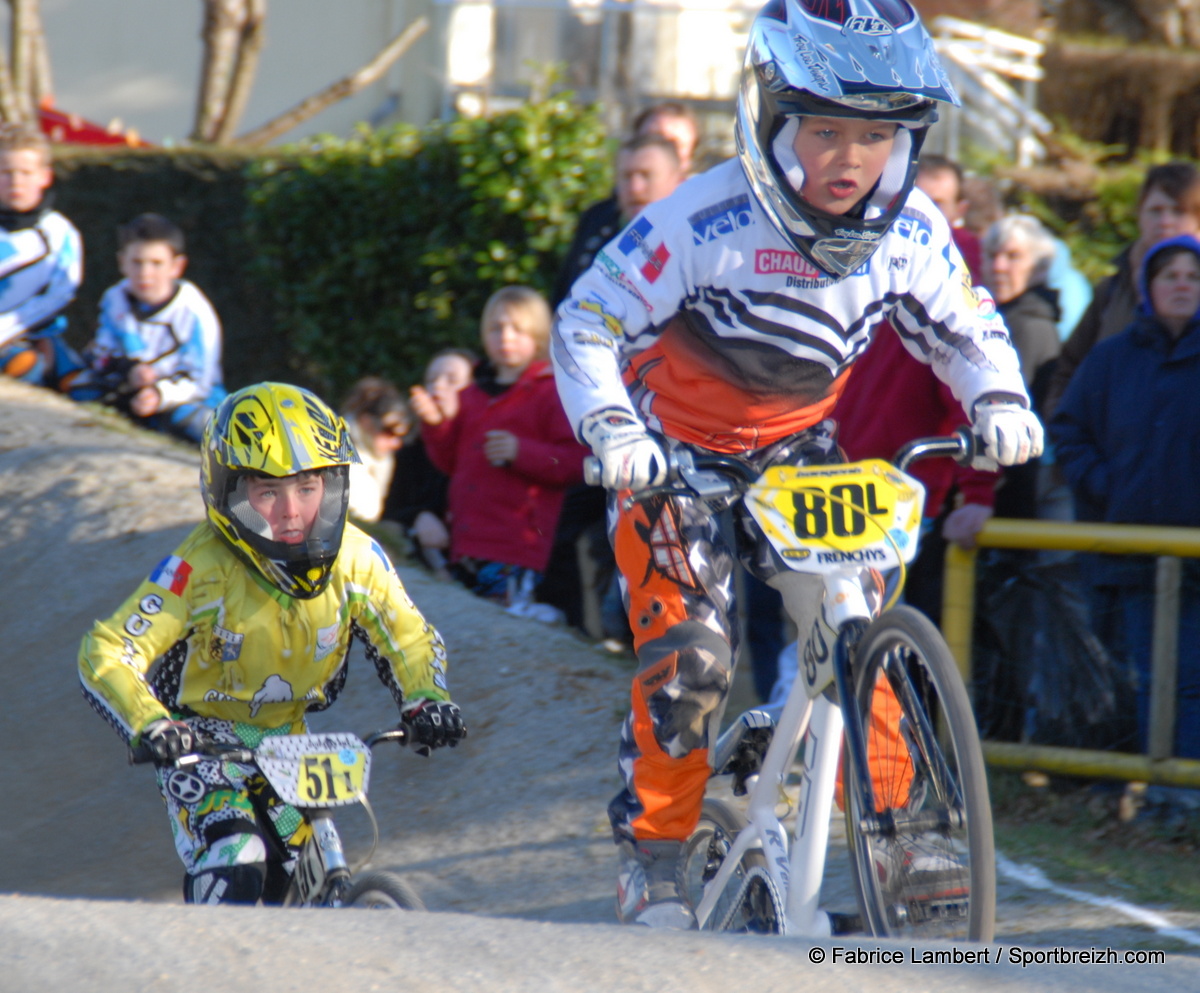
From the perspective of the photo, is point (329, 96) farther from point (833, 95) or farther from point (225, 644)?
point (833, 95)

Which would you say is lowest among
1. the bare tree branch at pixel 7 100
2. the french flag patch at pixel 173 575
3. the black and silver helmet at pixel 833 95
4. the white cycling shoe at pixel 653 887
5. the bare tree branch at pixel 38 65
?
the white cycling shoe at pixel 653 887

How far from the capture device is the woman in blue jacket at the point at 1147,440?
4680 millimetres

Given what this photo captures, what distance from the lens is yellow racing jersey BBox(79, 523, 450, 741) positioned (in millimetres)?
3709

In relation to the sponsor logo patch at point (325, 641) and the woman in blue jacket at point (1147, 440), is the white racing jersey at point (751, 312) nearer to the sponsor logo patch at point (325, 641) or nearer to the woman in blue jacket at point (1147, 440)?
the sponsor logo patch at point (325, 641)

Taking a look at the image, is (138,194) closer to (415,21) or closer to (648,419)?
(415,21)

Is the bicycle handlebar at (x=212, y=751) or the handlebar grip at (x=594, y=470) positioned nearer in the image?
the handlebar grip at (x=594, y=470)

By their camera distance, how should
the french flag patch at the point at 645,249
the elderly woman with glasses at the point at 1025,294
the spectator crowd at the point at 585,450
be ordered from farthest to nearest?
the elderly woman with glasses at the point at 1025,294, the spectator crowd at the point at 585,450, the french flag patch at the point at 645,249

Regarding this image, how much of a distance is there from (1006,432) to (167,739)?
2.00 metres

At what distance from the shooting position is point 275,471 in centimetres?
359

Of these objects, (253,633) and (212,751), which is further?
(253,633)

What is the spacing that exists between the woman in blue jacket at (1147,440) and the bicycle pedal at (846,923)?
2.17 m

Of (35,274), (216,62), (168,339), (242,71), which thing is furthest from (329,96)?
(168,339)

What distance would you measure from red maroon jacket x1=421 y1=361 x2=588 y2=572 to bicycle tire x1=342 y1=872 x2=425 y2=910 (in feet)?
9.46

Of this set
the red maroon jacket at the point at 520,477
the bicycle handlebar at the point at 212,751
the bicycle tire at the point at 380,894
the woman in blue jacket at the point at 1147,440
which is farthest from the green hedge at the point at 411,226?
the bicycle tire at the point at 380,894
